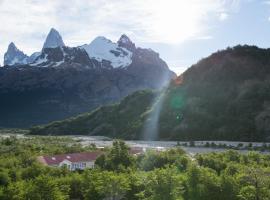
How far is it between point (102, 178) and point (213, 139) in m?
92.1

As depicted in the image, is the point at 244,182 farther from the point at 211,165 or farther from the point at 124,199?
the point at 211,165

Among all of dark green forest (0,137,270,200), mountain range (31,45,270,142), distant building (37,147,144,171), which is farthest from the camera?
mountain range (31,45,270,142)

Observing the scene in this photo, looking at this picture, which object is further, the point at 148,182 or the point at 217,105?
the point at 217,105

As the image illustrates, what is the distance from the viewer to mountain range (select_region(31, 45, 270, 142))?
152 meters

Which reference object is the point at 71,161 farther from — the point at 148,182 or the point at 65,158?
the point at 148,182

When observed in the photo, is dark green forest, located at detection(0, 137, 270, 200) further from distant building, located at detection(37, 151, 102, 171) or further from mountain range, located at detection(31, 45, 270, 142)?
mountain range, located at detection(31, 45, 270, 142)

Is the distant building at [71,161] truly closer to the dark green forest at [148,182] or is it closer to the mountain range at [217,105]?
the dark green forest at [148,182]

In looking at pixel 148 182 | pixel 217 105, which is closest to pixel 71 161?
pixel 148 182

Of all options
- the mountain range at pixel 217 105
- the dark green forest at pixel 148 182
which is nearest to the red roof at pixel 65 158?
the dark green forest at pixel 148 182

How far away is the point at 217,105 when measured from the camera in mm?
167625

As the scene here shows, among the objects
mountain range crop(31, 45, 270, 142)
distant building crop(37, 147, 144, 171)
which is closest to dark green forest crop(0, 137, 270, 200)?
distant building crop(37, 147, 144, 171)

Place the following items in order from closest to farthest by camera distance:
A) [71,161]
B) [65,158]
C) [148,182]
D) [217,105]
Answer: [148,182], [71,161], [65,158], [217,105]

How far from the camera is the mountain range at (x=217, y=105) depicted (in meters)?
152

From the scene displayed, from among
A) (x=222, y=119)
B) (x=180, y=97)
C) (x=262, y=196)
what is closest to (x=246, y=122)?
(x=222, y=119)
